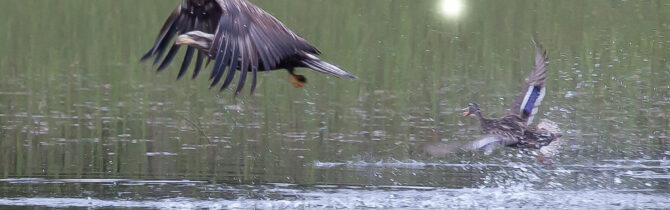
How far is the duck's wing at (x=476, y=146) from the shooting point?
894 centimetres

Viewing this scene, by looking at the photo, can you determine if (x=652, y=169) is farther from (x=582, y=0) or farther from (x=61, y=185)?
(x=582, y=0)

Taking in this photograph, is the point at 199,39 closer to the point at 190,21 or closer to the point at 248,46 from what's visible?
the point at 248,46

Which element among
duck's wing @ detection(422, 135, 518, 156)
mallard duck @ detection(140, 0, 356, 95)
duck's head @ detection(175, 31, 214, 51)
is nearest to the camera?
mallard duck @ detection(140, 0, 356, 95)

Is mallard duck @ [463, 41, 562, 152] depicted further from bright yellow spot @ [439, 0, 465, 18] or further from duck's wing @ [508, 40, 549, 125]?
bright yellow spot @ [439, 0, 465, 18]

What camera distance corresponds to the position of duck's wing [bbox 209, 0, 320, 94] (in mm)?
7488

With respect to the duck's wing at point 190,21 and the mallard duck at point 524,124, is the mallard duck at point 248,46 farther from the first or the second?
the mallard duck at point 524,124

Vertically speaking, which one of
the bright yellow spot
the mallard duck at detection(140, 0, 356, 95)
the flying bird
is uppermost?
the bright yellow spot

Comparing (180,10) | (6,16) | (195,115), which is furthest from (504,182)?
(6,16)

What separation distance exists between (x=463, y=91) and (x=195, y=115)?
8.63 feet

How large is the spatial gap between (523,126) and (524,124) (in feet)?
0.07

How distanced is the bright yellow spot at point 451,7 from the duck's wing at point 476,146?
6.63 m

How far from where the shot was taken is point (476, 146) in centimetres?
904

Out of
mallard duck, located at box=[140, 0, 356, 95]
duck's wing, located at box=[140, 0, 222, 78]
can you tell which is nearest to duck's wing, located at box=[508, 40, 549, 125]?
mallard duck, located at box=[140, 0, 356, 95]

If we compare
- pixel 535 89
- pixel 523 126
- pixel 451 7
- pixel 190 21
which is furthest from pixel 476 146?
pixel 451 7
